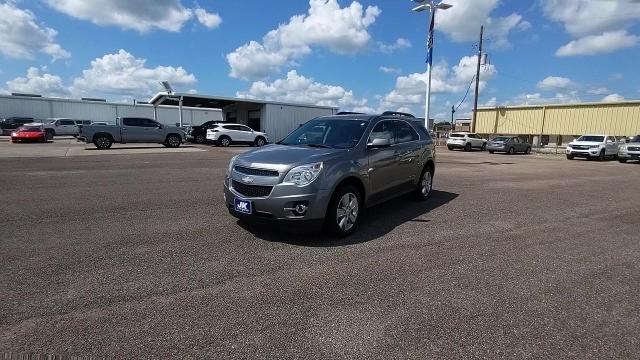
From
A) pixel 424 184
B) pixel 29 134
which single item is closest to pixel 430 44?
pixel 424 184

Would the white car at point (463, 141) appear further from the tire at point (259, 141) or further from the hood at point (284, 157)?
the hood at point (284, 157)

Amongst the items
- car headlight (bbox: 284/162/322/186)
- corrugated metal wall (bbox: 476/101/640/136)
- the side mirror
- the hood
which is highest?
corrugated metal wall (bbox: 476/101/640/136)

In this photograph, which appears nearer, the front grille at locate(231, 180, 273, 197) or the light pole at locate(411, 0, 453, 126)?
the front grille at locate(231, 180, 273, 197)

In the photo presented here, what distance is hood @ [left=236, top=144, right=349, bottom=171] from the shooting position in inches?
192

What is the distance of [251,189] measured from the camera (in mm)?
4938

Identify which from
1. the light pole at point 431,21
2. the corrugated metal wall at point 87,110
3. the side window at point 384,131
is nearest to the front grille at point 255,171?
the side window at point 384,131

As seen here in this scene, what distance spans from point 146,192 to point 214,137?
63.4 feet

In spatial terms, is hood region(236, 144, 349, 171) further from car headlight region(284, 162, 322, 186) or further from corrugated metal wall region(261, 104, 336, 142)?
corrugated metal wall region(261, 104, 336, 142)

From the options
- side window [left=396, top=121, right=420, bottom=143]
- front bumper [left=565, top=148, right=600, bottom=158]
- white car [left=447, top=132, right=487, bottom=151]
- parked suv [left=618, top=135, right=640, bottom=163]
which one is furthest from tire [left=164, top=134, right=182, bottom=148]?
parked suv [left=618, top=135, right=640, bottom=163]

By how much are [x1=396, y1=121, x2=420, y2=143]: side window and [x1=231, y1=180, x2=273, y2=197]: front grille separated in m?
2.89

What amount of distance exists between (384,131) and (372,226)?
1.63 meters

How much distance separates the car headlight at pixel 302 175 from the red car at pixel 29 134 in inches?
1149

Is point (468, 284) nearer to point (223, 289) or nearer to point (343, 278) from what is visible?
point (343, 278)

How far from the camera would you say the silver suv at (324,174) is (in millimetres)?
4730
